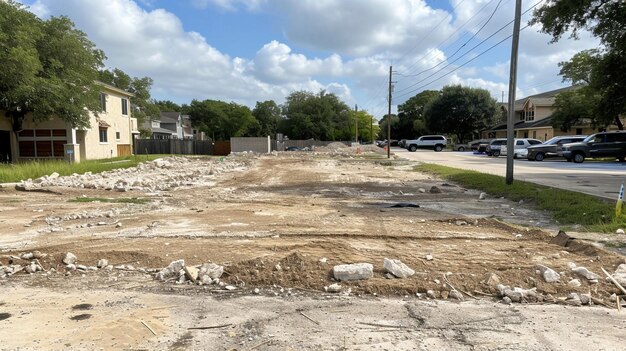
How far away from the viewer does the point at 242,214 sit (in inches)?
450

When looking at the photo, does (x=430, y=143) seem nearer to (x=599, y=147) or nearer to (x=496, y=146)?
(x=496, y=146)

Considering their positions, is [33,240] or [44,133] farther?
[44,133]

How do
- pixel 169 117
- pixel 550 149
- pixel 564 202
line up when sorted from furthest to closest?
pixel 169 117 < pixel 550 149 < pixel 564 202

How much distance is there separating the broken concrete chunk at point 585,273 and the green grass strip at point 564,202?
3.57 metres

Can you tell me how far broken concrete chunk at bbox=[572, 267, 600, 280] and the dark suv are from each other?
98.2 ft

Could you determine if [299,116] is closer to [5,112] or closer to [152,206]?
[5,112]

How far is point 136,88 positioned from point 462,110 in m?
51.6

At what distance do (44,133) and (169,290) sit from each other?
35.9m

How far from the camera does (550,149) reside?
1353 inches

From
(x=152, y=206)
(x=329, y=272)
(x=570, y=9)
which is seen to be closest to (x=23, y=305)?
(x=329, y=272)

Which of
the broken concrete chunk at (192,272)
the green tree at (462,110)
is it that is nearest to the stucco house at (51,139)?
the broken concrete chunk at (192,272)

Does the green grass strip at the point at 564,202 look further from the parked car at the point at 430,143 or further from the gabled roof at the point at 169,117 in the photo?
the gabled roof at the point at 169,117

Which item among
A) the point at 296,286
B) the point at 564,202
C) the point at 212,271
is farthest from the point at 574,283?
the point at 564,202

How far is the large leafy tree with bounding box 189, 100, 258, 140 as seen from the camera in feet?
341
